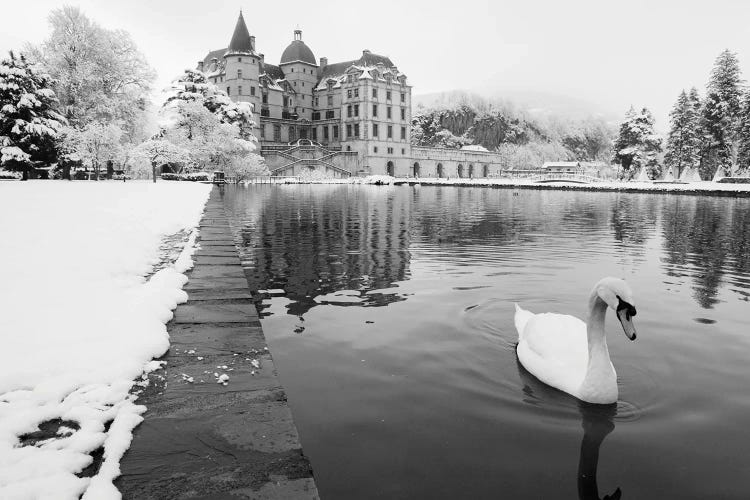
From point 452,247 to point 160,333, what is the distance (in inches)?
372

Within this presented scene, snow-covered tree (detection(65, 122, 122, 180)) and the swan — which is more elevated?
snow-covered tree (detection(65, 122, 122, 180))

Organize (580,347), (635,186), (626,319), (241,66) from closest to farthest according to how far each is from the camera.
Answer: (626,319) → (580,347) → (635,186) → (241,66)

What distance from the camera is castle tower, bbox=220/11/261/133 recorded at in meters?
72.8

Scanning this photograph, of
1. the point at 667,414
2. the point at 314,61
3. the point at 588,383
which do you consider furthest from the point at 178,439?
the point at 314,61

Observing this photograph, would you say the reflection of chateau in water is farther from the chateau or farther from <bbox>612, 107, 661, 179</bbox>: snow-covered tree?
the chateau

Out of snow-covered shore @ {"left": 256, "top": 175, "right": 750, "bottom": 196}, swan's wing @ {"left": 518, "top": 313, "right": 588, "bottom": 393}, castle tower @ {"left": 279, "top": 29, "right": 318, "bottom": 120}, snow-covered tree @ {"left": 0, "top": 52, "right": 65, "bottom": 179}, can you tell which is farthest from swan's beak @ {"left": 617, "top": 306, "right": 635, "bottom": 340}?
castle tower @ {"left": 279, "top": 29, "right": 318, "bottom": 120}

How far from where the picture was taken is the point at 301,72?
282 feet

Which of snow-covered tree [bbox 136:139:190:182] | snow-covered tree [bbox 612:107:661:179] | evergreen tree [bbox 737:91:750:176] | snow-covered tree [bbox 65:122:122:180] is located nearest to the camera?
snow-covered tree [bbox 65:122:122:180]

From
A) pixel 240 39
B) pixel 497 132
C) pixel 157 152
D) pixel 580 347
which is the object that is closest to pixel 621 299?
pixel 580 347

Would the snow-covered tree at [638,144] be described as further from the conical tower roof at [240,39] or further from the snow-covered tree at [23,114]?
the snow-covered tree at [23,114]

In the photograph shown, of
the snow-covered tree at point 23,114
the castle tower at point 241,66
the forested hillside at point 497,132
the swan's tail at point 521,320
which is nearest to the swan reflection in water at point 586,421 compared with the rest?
the swan's tail at point 521,320

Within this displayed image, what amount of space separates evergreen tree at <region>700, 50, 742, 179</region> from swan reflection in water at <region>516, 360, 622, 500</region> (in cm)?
5677

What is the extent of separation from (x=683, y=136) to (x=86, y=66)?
5624cm

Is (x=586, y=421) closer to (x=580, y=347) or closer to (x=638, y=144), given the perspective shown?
(x=580, y=347)
